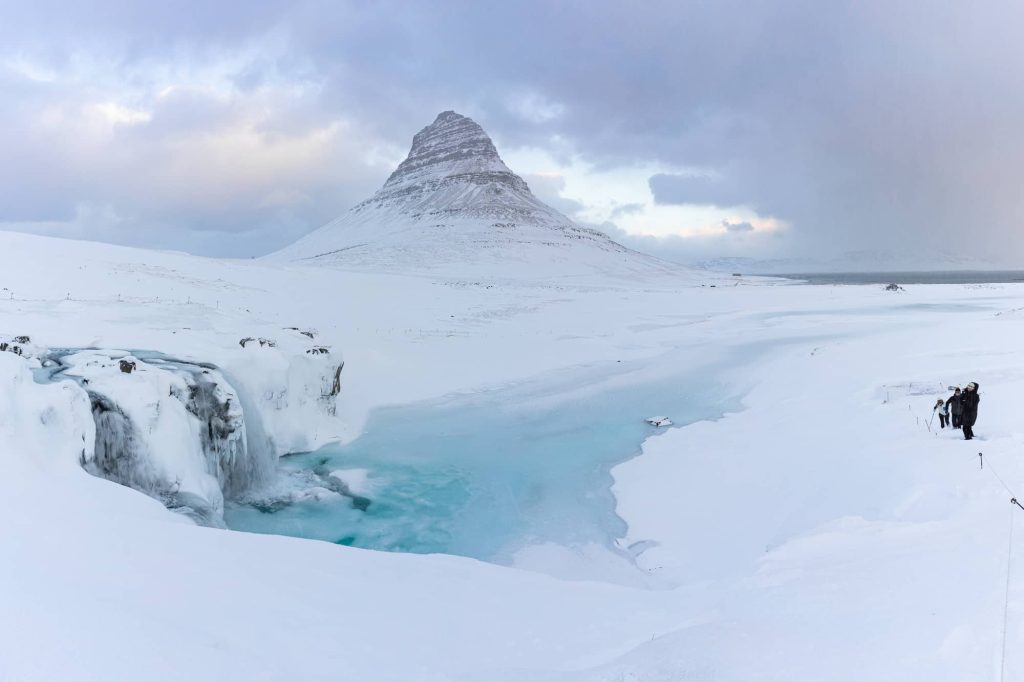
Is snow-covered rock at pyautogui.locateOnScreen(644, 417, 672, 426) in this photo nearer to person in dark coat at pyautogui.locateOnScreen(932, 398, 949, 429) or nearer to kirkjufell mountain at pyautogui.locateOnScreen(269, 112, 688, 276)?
person in dark coat at pyautogui.locateOnScreen(932, 398, 949, 429)

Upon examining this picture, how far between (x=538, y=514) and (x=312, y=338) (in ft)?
37.7

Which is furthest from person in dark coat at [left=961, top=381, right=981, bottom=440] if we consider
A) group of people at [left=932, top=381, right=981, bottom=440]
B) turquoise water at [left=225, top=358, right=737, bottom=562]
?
turquoise water at [left=225, top=358, right=737, bottom=562]

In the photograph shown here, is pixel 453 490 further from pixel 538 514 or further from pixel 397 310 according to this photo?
pixel 397 310

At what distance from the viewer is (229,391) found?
13336 mm

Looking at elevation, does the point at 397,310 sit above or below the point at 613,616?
above

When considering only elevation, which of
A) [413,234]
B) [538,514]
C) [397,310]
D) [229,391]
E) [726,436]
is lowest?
[538,514]

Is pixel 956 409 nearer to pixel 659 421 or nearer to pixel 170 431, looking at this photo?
pixel 659 421

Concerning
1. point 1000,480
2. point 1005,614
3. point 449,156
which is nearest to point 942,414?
point 1000,480

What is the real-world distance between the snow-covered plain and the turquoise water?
2.71 ft

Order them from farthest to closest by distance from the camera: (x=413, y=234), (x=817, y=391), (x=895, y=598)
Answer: (x=413, y=234)
(x=817, y=391)
(x=895, y=598)

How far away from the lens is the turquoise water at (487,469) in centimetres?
1133

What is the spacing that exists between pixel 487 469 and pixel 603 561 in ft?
17.2

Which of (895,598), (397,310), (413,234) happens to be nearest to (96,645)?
(895,598)

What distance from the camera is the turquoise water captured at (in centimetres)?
1133
